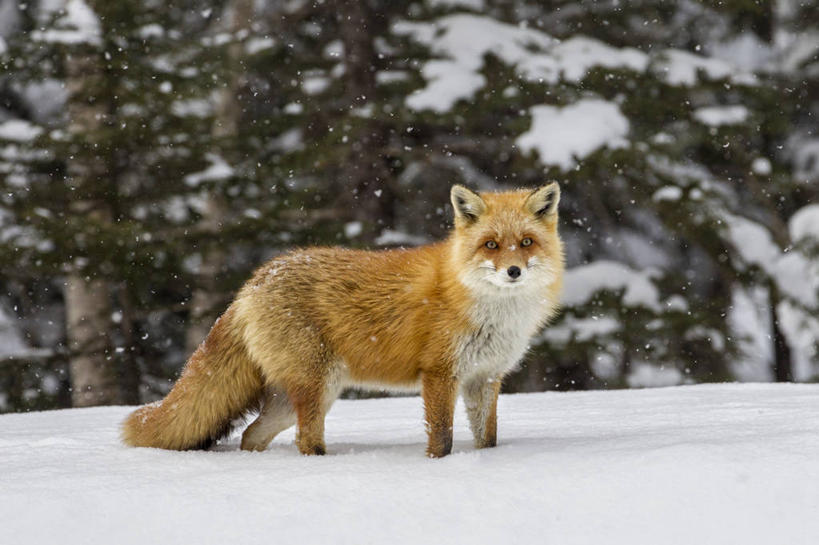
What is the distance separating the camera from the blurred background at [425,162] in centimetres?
1005

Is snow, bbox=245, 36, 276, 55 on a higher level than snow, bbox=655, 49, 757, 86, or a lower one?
higher

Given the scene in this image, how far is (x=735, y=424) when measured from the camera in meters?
4.30

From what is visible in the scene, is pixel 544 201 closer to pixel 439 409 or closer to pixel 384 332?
pixel 384 332

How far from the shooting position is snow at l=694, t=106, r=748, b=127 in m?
10.4

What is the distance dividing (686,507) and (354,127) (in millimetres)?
7854

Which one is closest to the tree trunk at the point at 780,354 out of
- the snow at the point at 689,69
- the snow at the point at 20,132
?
the snow at the point at 689,69

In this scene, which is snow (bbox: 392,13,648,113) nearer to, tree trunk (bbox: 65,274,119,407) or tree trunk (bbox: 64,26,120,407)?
tree trunk (bbox: 64,26,120,407)

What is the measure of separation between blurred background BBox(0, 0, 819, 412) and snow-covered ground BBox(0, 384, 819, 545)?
6.17 metres

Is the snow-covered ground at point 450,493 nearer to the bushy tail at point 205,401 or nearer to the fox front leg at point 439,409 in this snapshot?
the fox front leg at point 439,409

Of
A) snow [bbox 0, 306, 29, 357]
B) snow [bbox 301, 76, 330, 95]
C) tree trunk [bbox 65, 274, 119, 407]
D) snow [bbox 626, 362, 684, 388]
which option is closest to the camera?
tree trunk [bbox 65, 274, 119, 407]

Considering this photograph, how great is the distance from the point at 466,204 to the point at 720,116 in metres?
7.26

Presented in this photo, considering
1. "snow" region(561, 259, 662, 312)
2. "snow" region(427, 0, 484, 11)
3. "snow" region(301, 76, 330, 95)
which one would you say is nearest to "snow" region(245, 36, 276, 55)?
"snow" region(301, 76, 330, 95)

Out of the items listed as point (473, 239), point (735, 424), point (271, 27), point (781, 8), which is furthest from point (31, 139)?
point (781, 8)

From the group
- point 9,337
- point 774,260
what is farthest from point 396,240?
point 9,337
